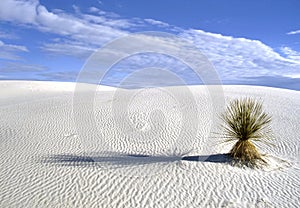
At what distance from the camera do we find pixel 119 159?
33.3ft

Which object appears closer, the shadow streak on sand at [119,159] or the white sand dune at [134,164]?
the white sand dune at [134,164]

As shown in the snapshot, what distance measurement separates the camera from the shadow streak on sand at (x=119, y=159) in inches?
386

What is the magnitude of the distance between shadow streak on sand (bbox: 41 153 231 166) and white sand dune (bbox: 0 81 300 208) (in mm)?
35

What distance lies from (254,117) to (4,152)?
31.7 feet

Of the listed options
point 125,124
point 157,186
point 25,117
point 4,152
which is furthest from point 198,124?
point 25,117

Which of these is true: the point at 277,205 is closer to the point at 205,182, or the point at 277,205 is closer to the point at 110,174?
the point at 205,182

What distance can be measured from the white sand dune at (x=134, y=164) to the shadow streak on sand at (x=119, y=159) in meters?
0.04

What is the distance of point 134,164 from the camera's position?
962 cm

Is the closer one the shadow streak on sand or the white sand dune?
the white sand dune

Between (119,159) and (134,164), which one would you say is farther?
(119,159)

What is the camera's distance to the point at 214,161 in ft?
32.7

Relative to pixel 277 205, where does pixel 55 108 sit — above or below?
above

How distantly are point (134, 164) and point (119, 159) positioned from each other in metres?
0.79

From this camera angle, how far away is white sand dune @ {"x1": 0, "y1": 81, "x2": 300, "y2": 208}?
7.65m
